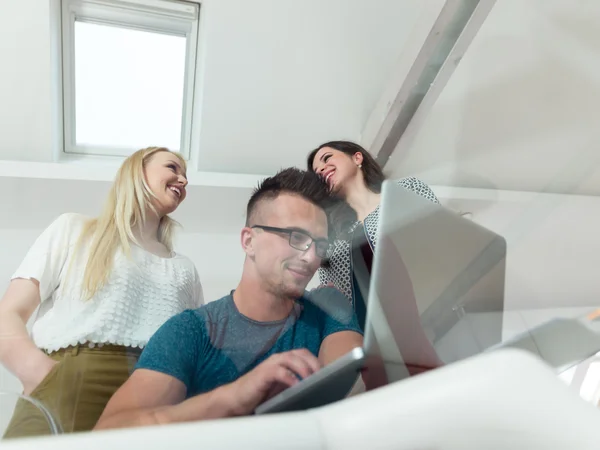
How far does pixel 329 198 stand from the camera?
2.05 ft

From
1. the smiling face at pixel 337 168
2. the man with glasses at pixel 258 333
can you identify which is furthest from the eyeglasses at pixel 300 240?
the smiling face at pixel 337 168

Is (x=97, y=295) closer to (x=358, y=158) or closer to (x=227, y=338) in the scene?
(x=227, y=338)

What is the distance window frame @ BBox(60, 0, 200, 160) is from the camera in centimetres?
73

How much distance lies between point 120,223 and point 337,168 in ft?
0.97

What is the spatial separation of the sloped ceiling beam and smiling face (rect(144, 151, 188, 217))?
353 millimetres

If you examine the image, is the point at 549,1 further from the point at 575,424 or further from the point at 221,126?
the point at 575,424

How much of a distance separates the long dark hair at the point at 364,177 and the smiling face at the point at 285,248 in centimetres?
3

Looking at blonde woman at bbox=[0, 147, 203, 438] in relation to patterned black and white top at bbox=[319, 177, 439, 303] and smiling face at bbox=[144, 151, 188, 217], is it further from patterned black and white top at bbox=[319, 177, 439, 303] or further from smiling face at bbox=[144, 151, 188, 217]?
patterned black and white top at bbox=[319, 177, 439, 303]

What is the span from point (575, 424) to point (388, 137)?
645mm

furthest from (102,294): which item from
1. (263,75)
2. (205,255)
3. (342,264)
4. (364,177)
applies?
(263,75)

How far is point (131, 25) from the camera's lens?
0.78 metres

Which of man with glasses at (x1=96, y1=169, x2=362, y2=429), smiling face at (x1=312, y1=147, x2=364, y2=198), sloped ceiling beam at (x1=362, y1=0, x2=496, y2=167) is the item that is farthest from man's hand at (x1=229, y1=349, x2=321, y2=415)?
sloped ceiling beam at (x1=362, y1=0, x2=496, y2=167)

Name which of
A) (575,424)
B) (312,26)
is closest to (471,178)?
(312,26)

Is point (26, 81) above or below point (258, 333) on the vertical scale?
above
